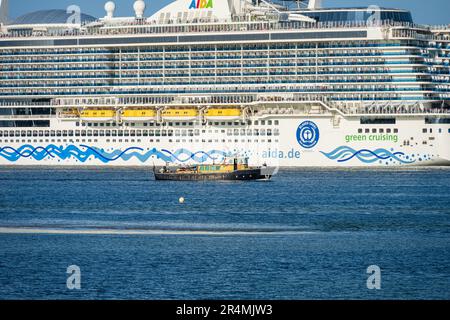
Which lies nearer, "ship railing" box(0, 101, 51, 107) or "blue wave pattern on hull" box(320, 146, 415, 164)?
"blue wave pattern on hull" box(320, 146, 415, 164)

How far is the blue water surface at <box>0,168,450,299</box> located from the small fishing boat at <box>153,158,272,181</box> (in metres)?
8.52

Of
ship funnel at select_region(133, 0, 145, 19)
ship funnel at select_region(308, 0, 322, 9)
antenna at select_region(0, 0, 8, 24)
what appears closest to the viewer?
ship funnel at select_region(308, 0, 322, 9)

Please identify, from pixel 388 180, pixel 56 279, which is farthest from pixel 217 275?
pixel 388 180

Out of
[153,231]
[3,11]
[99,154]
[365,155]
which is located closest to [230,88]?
[99,154]

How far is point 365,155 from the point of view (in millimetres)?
91312

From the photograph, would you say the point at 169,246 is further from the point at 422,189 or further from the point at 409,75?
the point at 409,75

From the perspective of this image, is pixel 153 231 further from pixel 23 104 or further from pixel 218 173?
pixel 23 104

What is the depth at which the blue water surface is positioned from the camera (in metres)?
34.6

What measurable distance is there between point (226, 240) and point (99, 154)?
5573 centimetres

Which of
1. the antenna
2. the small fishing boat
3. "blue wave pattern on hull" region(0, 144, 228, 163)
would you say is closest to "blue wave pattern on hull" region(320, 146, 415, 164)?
the small fishing boat

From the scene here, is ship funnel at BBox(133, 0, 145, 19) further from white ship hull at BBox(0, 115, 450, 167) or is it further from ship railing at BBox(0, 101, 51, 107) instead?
white ship hull at BBox(0, 115, 450, 167)

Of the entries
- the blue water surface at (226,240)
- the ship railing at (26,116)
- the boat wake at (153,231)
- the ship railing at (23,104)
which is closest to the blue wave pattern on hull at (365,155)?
the blue water surface at (226,240)

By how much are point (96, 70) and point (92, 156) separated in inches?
326

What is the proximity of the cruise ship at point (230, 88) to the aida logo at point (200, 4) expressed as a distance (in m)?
0.09
